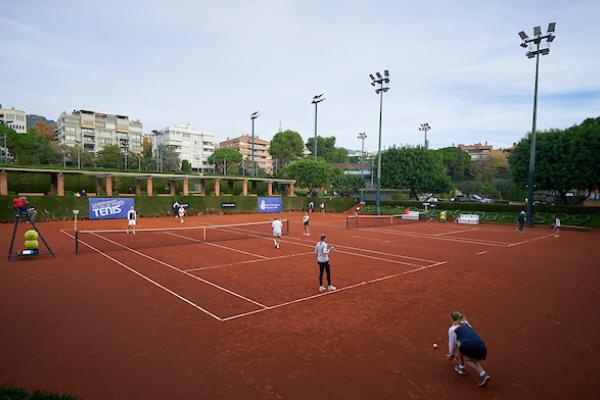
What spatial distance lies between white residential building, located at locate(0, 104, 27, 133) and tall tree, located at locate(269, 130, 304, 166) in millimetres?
86331

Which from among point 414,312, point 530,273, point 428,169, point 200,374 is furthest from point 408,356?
point 428,169

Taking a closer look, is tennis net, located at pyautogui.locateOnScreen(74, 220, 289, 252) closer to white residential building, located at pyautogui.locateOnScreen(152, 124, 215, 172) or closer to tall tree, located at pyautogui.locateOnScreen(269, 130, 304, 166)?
tall tree, located at pyautogui.locateOnScreen(269, 130, 304, 166)

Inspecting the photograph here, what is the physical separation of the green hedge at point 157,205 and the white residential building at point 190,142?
288ft

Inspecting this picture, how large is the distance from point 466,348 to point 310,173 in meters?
51.1

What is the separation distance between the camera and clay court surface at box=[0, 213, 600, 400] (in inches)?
241

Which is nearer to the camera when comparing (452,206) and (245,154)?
(452,206)

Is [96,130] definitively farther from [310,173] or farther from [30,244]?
[30,244]

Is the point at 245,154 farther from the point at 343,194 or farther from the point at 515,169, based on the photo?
the point at 515,169

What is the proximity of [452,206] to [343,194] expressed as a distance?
33.5 meters

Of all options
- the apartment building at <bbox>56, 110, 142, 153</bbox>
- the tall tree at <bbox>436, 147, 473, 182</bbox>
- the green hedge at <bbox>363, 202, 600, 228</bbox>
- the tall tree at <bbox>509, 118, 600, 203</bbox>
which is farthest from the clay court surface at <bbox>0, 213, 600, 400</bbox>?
the apartment building at <bbox>56, 110, 142, 153</bbox>

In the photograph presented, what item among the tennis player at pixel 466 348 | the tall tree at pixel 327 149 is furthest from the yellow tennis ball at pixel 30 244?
the tall tree at pixel 327 149

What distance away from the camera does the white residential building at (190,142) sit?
5069 inches

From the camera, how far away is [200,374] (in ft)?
20.8

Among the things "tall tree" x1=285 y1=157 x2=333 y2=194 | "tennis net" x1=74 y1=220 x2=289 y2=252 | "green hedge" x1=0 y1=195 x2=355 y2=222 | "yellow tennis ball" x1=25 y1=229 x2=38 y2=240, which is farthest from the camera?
"tall tree" x1=285 y1=157 x2=333 y2=194
